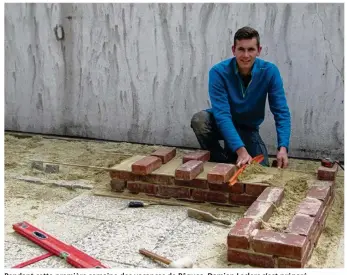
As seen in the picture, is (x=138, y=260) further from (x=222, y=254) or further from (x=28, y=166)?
(x=28, y=166)

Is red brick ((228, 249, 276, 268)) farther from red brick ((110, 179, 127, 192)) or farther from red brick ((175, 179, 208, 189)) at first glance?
red brick ((110, 179, 127, 192))

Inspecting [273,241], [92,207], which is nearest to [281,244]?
[273,241]

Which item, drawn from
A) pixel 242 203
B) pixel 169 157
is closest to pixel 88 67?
pixel 169 157

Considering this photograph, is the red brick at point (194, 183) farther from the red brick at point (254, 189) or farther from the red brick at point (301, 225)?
the red brick at point (301, 225)

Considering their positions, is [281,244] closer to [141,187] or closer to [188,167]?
[188,167]

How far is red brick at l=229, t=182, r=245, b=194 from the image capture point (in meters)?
4.23

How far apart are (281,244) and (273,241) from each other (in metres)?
0.05

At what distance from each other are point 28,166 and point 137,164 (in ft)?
5.19

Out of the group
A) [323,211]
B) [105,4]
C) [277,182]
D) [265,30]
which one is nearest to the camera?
[323,211]

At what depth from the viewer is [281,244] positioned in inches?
122

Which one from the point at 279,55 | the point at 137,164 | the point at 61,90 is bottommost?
the point at 137,164

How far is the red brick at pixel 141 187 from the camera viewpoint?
452 centimetres

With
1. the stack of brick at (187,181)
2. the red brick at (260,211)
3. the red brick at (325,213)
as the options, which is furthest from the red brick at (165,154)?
the red brick at (325,213)

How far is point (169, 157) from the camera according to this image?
4.91 meters
